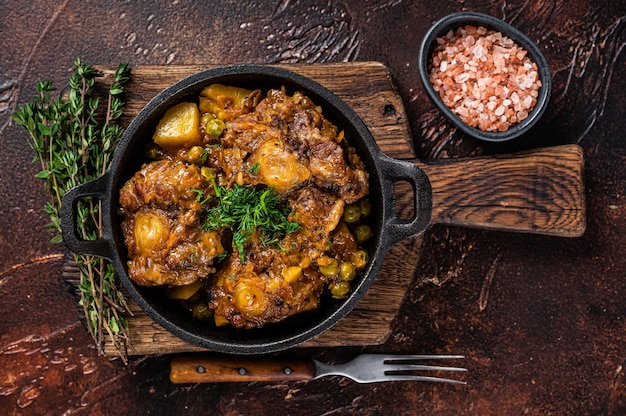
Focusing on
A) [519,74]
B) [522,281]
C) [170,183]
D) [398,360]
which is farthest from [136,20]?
[522,281]

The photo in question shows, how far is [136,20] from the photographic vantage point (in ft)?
13.5

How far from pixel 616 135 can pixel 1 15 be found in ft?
13.3

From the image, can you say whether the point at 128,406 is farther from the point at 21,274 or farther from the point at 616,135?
the point at 616,135

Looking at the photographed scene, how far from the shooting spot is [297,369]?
156 inches

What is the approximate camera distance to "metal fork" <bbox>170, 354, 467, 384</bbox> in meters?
3.86

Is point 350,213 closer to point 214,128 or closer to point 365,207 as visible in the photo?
point 365,207

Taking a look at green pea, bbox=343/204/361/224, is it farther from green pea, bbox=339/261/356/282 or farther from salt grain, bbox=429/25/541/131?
salt grain, bbox=429/25/541/131

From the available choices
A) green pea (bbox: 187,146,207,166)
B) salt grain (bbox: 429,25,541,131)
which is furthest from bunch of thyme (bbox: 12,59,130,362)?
salt grain (bbox: 429,25,541,131)

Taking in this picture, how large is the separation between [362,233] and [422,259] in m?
0.92

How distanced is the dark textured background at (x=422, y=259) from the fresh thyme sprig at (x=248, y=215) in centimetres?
129

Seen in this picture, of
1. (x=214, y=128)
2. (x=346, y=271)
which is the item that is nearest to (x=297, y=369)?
(x=346, y=271)

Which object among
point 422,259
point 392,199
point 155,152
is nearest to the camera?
point 392,199

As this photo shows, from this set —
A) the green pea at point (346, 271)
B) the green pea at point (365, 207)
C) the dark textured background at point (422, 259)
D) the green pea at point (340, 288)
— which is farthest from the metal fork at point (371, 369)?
the green pea at point (365, 207)

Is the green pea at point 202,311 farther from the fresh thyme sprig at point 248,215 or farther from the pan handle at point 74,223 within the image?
the pan handle at point 74,223
